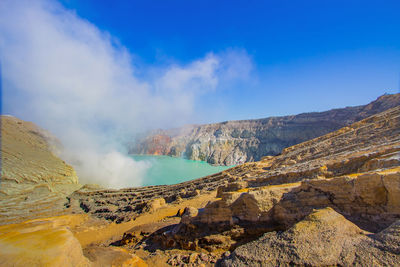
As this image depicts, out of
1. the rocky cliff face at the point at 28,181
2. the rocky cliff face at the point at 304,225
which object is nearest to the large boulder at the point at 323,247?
the rocky cliff face at the point at 304,225

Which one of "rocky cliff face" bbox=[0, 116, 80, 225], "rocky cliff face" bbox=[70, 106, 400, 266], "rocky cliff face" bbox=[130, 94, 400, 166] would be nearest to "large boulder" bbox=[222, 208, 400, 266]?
"rocky cliff face" bbox=[70, 106, 400, 266]

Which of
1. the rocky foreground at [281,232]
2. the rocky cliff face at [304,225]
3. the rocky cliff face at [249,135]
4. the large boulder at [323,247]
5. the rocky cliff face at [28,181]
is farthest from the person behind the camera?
the rocky cliff face at [249,135]

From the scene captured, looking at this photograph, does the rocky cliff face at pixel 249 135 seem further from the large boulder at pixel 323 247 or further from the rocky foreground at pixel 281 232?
the large boulder at pixel 323 247

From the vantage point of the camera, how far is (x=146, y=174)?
166 ft

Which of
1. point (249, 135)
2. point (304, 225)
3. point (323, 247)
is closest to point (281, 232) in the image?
point (304, 225)

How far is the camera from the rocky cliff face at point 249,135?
2218 inches

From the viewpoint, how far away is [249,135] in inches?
3046

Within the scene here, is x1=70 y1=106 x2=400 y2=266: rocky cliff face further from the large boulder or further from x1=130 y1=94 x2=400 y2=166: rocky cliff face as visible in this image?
x1=130 y1=94 x2=400 y2=166: rocky cliff face

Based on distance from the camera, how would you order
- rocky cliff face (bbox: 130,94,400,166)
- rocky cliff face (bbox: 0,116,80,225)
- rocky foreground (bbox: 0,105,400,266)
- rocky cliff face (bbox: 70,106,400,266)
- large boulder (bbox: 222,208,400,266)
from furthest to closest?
rocky cliff face (bbox: 130,94,400,166)
rocky cliff face (bbox: 0,116,80,225)
rocky foreground (bbox: 0,105,400,266)
rocky cliff face (bbox: 70,106,400,266)
large boulder (bbox: 222,208,400,266)

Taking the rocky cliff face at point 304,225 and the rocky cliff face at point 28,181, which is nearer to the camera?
the rocky cliff face at point 304,225

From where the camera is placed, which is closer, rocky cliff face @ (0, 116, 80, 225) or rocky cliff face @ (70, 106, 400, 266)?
rocky cliff face @ (70, 106, 400, 266)

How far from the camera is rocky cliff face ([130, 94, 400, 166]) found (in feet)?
185

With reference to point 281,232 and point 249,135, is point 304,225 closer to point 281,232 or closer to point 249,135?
point 281,232

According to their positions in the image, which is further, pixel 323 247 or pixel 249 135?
pixel 249 135
